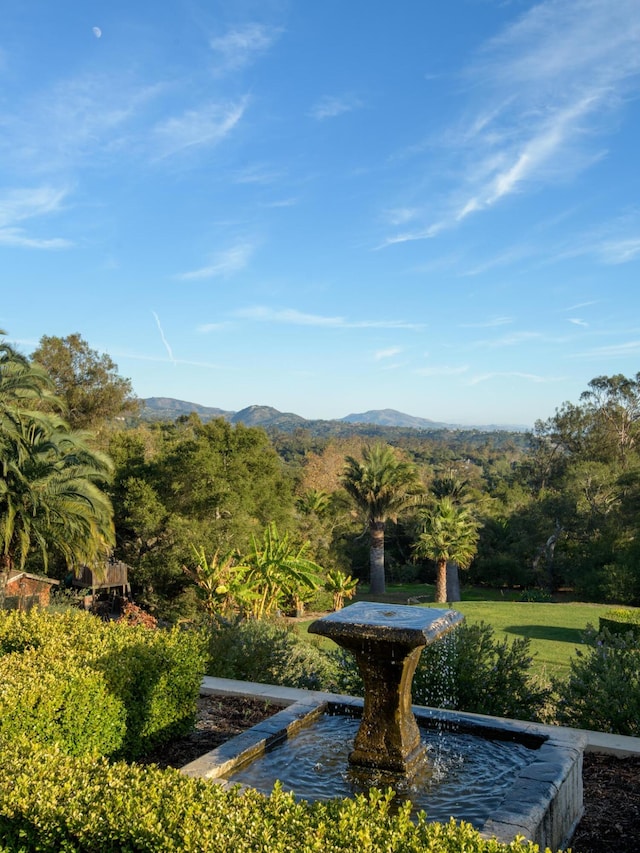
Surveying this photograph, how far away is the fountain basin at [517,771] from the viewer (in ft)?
14.8

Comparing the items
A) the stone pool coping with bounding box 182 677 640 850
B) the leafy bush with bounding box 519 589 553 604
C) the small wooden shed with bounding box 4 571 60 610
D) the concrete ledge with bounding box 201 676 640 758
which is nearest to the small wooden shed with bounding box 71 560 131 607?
the small wooden shed with bounding box 4 571 60 610

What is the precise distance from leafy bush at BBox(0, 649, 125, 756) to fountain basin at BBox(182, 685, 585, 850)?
1065 millimetres

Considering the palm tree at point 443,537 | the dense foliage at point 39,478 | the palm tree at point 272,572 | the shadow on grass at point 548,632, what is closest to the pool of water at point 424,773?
the palm tree at point 272,572

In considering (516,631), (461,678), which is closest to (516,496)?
(516,631)

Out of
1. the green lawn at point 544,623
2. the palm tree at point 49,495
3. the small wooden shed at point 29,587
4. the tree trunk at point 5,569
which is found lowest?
the green lawn at point 544,623

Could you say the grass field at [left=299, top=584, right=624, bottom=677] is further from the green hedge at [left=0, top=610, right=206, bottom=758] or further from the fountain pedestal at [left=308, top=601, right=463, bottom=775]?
the fountain pedestal at [left=308, top=601, right=463, bottom=775]

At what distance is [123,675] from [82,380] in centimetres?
3801

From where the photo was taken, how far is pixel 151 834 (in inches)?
134

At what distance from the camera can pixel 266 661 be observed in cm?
943

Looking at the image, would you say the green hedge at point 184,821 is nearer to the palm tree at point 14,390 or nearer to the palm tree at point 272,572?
the palm tree at point 272,572

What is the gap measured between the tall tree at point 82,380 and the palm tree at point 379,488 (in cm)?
1498

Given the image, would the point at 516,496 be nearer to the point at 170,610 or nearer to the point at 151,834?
the point at 170,610

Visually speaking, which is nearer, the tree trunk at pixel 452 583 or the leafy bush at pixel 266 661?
the leafy bush at pixel 266 661

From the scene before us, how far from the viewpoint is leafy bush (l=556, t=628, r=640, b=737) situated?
7172 mm
